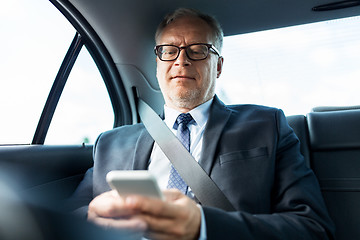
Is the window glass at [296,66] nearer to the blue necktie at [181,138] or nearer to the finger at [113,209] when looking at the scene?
the blue necktie at [181,138]

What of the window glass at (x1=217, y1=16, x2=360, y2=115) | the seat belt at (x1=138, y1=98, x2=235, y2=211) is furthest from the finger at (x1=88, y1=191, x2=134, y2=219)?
the window glass at (x1=217, y1=16, x2=360, y2=115)

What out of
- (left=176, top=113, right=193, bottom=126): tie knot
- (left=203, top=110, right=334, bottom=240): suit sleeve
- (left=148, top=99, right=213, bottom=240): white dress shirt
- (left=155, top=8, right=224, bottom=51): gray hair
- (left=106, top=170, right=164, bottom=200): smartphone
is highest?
(left=155, top=8, right=224, bottom=51): gray hair

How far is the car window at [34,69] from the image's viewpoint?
1324mm

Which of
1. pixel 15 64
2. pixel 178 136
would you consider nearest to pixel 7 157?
pixel 15 64

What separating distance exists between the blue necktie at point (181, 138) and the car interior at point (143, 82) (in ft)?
1.93

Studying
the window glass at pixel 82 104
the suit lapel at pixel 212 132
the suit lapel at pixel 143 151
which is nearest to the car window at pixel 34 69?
the window glass at pixel 82 104

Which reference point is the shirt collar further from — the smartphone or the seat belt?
the smartphone

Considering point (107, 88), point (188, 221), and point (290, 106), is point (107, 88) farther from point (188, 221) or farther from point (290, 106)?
point (188, 221)

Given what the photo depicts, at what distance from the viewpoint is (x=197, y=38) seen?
1565mm

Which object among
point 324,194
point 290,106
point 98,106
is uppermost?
point 98,106

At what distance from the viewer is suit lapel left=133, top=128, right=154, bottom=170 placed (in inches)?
53.0

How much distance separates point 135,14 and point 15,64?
0.69 metres

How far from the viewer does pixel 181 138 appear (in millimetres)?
1406

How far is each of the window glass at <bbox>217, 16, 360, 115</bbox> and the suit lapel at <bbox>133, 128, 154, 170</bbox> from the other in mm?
938
